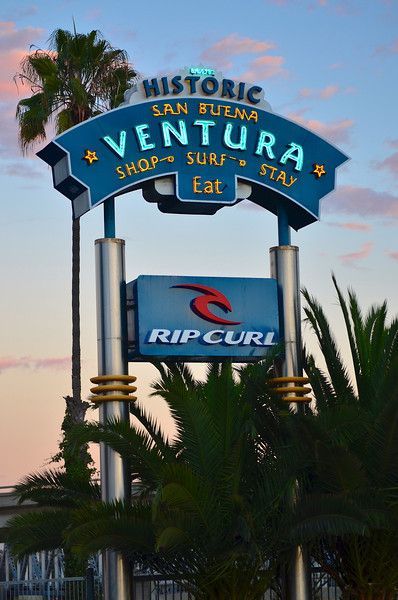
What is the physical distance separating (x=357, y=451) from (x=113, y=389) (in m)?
4.30

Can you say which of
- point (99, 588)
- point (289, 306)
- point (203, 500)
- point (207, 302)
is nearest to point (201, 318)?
point (207, 302)

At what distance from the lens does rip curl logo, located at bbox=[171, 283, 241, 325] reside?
22.1 meters

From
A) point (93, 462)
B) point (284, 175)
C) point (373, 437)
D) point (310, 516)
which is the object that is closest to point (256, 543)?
point (310, 516)

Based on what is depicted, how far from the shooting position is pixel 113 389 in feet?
69.7

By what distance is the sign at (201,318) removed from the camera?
21656mm

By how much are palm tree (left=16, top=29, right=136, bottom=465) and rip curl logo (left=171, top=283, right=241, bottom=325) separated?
1704 cm

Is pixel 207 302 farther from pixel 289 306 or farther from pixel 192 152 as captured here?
pixel 192 152

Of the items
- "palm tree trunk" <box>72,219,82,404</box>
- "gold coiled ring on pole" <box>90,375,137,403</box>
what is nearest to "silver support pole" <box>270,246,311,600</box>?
"gold coiled ring on pole" <box>90,375,137,403</box>

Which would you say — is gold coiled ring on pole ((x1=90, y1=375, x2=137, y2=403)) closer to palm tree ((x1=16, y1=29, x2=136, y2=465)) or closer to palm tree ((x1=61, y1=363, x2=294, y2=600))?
palm tree ((x1=61, y1=363, x2=294, y2=600))

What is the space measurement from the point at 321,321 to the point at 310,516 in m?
4.23

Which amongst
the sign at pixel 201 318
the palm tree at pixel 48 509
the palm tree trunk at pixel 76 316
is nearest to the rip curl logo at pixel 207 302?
the sign at pixel 201 318

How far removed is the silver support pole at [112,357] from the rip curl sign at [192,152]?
104 cm

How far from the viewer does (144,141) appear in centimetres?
2230

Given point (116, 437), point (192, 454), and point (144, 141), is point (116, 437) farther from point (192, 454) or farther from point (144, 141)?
point (144, 141)
